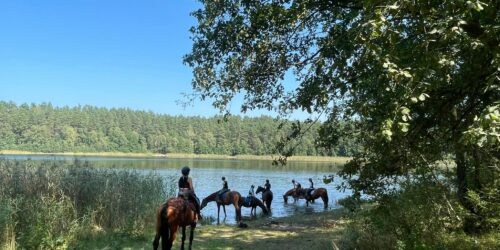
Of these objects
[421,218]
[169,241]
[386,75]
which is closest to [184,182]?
[169,241]

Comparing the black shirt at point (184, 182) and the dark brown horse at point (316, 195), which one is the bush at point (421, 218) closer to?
the black shirt at point (184, 182)

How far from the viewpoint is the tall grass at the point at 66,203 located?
33.2ft

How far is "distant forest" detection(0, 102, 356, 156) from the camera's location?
11631 centimetres

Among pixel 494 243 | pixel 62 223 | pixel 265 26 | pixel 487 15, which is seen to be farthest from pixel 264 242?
pixel 487 15

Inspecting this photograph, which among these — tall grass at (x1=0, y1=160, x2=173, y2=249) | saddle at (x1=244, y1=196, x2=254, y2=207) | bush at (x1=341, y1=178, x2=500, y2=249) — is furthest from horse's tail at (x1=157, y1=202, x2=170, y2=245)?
saddle at (x1=244, y1=196, x2=254, y2=207)

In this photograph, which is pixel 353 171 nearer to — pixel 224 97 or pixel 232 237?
pixel 224 97

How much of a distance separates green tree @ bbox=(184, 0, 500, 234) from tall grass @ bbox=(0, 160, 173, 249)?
511 cm

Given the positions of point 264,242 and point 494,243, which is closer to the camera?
point 494,243

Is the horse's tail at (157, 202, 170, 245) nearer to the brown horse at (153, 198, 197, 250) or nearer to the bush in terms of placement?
the brown horse at (153, 198, 197, 250)

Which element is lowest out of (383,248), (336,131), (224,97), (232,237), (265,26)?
(232,237)

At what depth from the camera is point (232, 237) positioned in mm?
13430

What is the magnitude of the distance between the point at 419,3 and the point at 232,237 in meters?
10.8

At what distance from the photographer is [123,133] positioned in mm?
138625

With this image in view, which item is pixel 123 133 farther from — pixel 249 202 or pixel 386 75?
pixel 386 75
